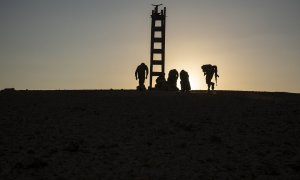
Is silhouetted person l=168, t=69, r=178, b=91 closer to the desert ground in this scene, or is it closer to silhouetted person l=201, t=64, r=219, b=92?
silhouetted person l=201, t=64, r=219, b=92

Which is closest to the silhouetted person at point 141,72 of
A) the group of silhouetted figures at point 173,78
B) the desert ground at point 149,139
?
the group of silhouetted figures at point 173,78

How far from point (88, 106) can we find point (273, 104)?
924cm

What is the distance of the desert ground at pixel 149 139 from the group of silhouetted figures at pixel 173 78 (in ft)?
25.3

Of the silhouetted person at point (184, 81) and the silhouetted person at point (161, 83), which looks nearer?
the silhouetted person at point (184, 81)

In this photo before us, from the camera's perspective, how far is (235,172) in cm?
1391

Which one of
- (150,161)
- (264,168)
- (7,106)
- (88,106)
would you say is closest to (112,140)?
(150,161)

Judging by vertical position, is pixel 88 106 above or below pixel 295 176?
above

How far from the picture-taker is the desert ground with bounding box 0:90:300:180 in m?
13.9

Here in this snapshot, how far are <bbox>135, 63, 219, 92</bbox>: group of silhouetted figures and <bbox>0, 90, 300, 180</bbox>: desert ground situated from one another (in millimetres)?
7724

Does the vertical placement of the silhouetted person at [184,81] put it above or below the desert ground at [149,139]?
above

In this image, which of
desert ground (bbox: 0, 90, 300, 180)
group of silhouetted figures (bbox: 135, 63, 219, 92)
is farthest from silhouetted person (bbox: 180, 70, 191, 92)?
desert ground (bbox: 0, 90, 300, 180)

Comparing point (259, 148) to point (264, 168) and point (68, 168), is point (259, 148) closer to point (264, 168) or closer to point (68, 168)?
point (264, 168)

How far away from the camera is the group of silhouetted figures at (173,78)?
34594 mm

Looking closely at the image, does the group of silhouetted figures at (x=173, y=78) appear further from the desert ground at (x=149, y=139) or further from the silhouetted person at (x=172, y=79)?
the desert ground at (x=149, y=139)
